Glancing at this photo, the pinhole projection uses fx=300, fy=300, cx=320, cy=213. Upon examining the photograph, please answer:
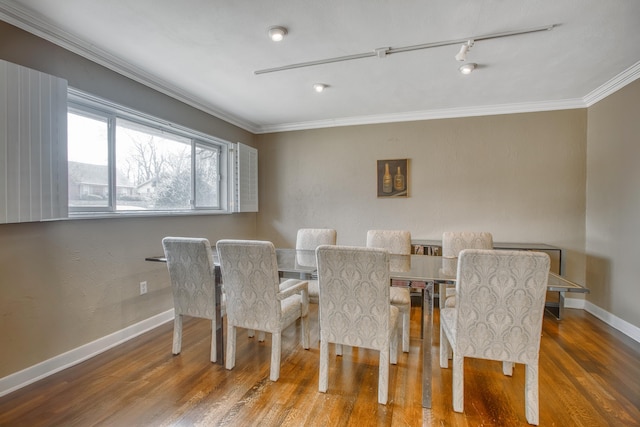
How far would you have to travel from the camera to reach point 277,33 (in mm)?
2012

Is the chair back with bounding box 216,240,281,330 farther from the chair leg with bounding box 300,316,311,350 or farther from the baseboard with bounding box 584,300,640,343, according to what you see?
the baseboard with bounding box 584,300,640,343

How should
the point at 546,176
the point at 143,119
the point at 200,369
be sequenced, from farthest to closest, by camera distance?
the point at 546,176
the point at 143,119
the point at 200,369

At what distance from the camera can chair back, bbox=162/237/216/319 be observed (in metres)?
2.10

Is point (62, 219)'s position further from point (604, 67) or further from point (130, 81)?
point (604, 67)

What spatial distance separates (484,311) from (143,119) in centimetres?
314

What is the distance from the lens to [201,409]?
173cm

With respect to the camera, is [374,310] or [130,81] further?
[130,81]

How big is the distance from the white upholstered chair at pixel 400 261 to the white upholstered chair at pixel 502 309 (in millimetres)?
525

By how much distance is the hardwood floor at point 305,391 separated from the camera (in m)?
1.65

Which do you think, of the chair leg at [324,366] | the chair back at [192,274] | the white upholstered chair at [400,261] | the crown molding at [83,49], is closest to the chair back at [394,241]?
the white upholstered chair at [400,261]

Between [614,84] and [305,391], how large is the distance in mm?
3858

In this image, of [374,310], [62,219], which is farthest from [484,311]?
[62,219]

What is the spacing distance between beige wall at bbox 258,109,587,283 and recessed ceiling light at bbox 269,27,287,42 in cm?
220

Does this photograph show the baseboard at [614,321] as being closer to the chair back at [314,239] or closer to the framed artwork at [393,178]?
the framed artwork at [393,178]
